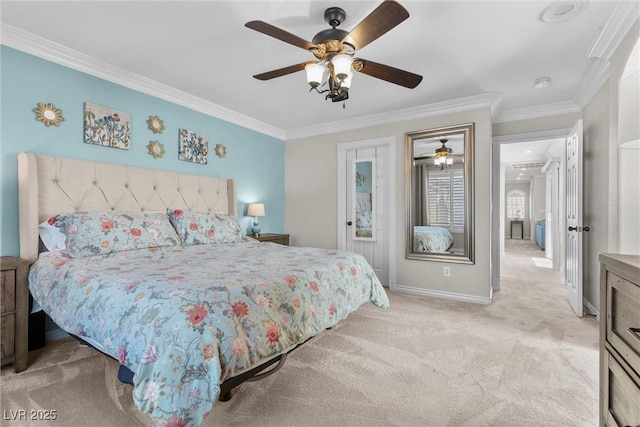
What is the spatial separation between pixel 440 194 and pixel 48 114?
4.03 m

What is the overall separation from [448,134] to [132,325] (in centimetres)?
375

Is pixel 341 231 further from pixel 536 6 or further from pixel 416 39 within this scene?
pixel 536 6

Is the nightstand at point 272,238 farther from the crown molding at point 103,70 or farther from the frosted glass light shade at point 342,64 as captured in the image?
the frosted glass light shade at point 342,64

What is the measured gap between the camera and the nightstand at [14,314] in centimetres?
199

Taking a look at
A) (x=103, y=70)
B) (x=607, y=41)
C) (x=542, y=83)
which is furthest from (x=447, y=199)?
(x=103, y=70)

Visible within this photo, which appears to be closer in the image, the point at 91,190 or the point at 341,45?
the point at 341,45

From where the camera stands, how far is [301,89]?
338 cm

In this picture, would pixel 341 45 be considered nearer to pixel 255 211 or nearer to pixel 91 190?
pixel 91 190

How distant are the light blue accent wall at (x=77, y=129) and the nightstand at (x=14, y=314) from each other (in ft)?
1.63

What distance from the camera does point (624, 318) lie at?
108 centimetres

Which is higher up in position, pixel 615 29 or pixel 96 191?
pixel 615 29

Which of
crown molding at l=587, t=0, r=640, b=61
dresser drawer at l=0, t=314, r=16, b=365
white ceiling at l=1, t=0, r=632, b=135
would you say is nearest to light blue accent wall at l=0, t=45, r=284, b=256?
white ceiling at l=1, t=0, r=632, b=135

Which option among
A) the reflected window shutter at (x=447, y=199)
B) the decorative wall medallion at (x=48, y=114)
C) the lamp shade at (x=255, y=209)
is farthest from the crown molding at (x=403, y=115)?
the decorative wall medallion at (x=48, y=114)

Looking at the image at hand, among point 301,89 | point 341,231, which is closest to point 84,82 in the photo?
point 301,89
